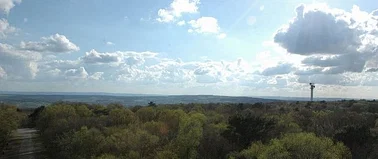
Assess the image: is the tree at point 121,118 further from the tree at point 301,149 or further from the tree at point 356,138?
the tree at point 356,138

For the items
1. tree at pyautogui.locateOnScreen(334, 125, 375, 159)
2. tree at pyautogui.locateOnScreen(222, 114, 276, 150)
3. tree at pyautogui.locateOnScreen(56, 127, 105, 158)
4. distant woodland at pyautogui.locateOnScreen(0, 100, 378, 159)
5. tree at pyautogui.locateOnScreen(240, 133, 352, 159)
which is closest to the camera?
tree at pyautogui.locateOnScreen(240, 133, 352, 159)

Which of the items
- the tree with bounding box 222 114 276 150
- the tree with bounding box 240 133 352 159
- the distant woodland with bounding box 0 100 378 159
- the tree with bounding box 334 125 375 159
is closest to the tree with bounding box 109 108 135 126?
the distant woodland with bounding box 0 100 378 159

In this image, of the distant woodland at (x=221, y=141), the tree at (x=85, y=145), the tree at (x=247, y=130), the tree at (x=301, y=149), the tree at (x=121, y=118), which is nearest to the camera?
the tree at (x=301, y=149)

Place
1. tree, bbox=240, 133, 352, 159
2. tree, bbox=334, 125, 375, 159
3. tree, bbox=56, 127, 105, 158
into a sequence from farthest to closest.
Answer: tree, bbox=334, 125, 375, 159 < tree, bbox=56, 127, 105, 158 < tree, bbox=240, 133, 352, 159

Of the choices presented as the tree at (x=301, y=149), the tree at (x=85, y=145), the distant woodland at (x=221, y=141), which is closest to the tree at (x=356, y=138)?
the distant woodland at (x=221, y=141)

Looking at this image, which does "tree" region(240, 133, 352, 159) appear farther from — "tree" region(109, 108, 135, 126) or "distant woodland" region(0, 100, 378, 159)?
"tree" region(109, 108, 135, 126)

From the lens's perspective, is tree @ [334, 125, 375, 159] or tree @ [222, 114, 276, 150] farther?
tree @ [222, 114, 276, 150]

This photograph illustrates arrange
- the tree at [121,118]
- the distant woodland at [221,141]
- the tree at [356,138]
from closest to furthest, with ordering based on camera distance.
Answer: the distant woodland at [221,141]
the tree at [356,138]
the tree at [121,118]

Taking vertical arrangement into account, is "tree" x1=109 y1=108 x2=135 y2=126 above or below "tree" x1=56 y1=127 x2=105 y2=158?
above

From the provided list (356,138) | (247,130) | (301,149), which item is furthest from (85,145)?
(356,138)

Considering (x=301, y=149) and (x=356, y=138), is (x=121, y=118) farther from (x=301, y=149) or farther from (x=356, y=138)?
(x=301, y=149)

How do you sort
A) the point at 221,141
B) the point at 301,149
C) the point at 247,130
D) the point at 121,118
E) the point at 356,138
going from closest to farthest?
the point at 301,149 → the point at 356,138 → the point at 221,141 → the point at 247,130 → the point at 121,118

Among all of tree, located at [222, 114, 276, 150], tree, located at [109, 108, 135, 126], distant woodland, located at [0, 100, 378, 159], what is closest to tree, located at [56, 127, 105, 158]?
distant woodland, located at [0, 100, 378, 159]

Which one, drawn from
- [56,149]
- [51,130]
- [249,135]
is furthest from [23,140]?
[249,135]
